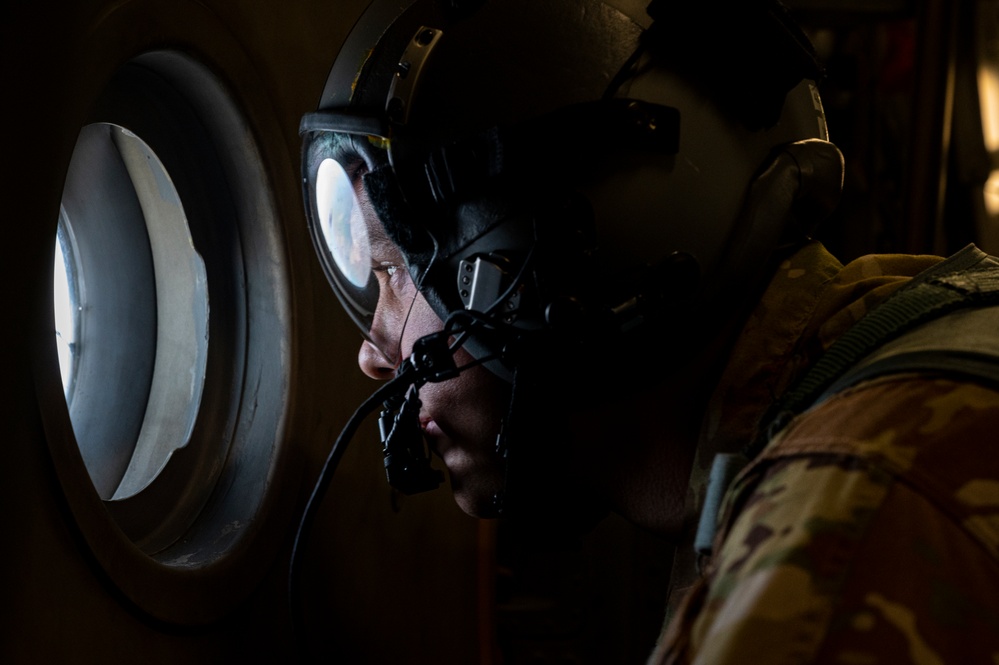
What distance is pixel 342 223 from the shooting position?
1.18m

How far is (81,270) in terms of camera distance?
1.28m

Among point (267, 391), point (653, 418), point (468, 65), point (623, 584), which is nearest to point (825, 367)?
point (653, 418)

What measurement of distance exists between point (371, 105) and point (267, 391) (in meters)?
0.56

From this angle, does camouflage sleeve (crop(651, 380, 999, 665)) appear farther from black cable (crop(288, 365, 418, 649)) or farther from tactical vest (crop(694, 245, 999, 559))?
black cable (crop(288, 365, 418, 649))

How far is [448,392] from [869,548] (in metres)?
0.62

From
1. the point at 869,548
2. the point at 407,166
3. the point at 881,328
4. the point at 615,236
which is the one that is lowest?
the point at 869,548

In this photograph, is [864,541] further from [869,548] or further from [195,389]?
[195,389]

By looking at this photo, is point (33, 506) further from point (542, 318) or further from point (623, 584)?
point (623, 584)

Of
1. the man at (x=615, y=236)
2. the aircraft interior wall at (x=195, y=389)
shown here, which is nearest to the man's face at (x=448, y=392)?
the man at (x=615, y=236)

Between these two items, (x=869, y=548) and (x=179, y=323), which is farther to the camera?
(x=179, y=323)

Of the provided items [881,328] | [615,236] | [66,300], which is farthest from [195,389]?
[881,328]

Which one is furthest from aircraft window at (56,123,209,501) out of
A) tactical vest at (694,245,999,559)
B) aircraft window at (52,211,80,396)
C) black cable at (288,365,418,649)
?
tactical vest at (694,245,999,559)

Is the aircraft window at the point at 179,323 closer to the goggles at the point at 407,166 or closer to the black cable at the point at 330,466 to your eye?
the black cable at the point at 330,466

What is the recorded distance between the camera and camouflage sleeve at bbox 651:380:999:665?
0.60 m
